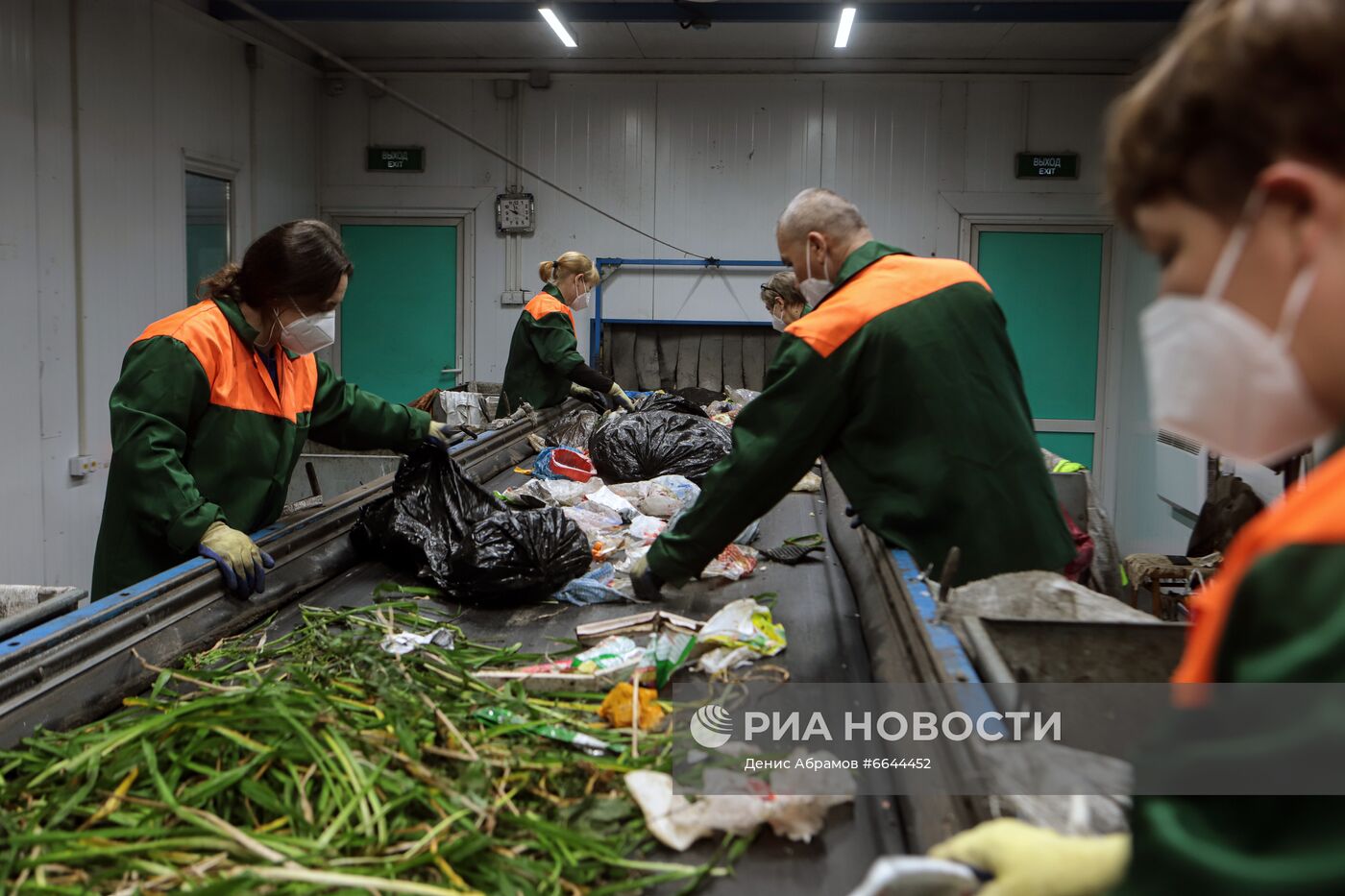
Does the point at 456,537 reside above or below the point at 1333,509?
below

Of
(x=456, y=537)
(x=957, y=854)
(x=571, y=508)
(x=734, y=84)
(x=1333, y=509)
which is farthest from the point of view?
(x=734, y=84)

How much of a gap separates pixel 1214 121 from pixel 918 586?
5.00 feet

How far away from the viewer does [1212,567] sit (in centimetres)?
472

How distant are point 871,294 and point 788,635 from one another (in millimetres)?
814

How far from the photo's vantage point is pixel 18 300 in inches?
200

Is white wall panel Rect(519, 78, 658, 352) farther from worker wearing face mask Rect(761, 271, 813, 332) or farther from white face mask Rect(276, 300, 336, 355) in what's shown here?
white face mask Rect(276, 300, 336, 355)

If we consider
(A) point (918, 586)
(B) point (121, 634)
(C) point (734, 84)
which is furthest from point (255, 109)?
(A) point (918, 586)

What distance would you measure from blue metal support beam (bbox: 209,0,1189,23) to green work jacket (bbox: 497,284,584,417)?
2.26 m

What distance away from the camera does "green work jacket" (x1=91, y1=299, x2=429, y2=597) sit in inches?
95.2

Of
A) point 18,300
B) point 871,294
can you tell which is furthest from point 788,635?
point 18,300

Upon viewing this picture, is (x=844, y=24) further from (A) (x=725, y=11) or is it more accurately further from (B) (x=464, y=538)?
(B) (x=464, y=538)

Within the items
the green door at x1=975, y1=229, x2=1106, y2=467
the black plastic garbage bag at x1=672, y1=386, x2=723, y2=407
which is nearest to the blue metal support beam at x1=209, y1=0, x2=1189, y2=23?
the green door at x1=975, y1=229, x2=1106, y2=467

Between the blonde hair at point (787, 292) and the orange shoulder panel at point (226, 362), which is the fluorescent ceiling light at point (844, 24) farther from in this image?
the orange shoulder panel at point (226, 362)

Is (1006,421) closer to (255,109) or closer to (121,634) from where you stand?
(121,634)
